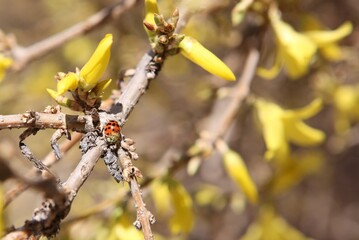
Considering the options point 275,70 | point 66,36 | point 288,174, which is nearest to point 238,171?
point 275,70

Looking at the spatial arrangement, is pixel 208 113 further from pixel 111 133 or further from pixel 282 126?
pixel 111 133

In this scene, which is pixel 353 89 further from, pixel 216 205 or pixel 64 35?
pixel 64 35

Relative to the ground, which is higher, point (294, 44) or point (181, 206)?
point (294, 44)

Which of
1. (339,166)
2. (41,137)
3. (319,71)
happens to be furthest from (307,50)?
(339,166)

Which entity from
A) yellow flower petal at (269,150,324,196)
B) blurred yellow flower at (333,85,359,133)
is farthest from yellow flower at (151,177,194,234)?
blurred yellow flower at (333,85,359,133)

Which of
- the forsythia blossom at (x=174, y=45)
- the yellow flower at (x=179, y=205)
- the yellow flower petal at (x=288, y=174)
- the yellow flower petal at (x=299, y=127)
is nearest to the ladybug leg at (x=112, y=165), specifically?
the forsythia blossom at (x=174, y=45)

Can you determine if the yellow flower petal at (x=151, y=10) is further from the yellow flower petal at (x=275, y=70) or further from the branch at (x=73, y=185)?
the yellow flower petal at (x=275, y=70)
